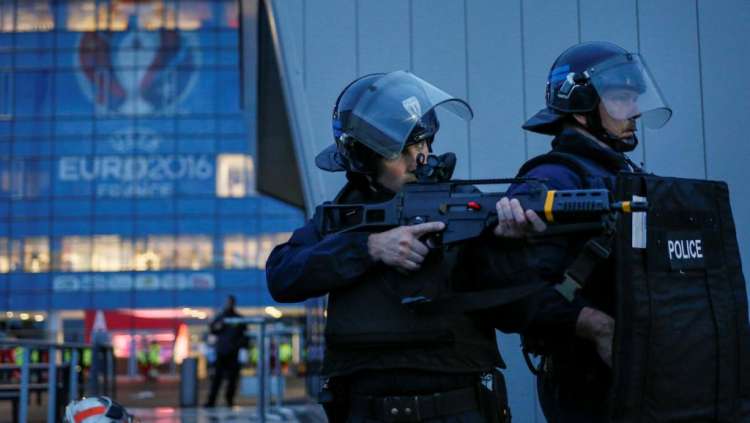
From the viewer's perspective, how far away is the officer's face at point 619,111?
2.96 m

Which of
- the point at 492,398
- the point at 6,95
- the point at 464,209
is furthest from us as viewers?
the point at 6,95

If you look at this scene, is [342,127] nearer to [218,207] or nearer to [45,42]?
[218,207]

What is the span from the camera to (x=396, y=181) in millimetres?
2893

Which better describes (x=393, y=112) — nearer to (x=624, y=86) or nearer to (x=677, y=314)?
(x=624, y=86)

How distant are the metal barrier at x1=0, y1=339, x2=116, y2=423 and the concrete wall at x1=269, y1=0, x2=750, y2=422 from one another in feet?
13.3

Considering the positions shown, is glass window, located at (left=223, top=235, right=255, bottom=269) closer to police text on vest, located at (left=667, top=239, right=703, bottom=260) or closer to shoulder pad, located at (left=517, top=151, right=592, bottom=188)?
shoulder pad, located at (left=517, top=151, right=592, bottom=188)

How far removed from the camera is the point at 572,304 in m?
2.59

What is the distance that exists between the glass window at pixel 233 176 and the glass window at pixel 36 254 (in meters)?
8.90

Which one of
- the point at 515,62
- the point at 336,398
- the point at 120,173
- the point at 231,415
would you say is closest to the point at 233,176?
the point at 120,173

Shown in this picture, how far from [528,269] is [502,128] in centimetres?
252

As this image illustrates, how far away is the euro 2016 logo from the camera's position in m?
49.1

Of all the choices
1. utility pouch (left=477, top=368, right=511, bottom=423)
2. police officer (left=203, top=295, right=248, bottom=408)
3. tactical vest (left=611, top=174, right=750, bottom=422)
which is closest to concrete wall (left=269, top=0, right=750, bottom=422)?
utility pouch (left=477, top=368, right=511, bottom=423)

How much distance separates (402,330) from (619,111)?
959 millimetres

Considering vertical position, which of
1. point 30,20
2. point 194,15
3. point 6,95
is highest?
point 194,15
